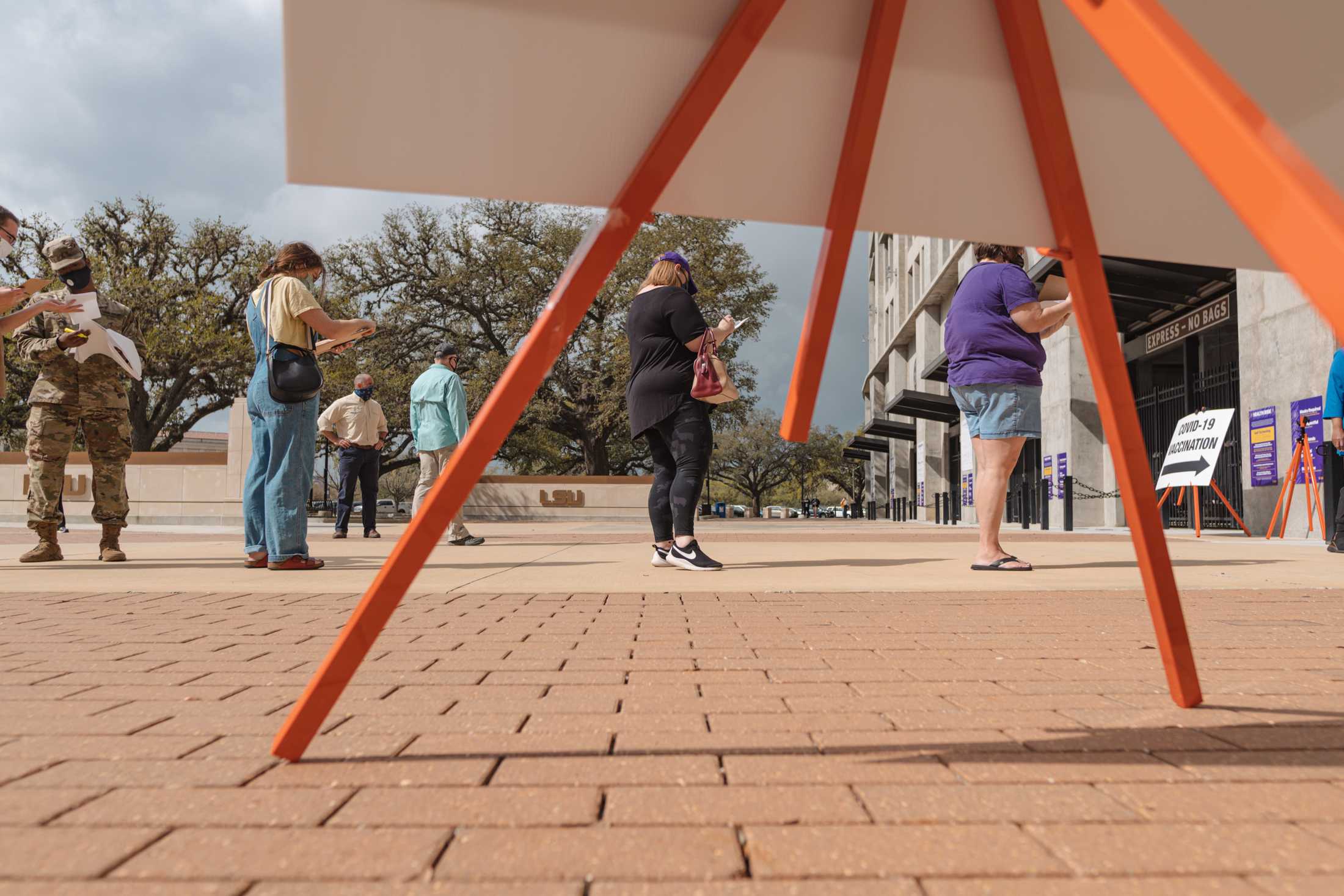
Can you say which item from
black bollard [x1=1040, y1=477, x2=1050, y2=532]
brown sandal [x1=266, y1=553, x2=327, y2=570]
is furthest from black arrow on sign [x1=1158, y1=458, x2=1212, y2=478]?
brown sandal [x1=266, y1=553, x2=327, y2=570]

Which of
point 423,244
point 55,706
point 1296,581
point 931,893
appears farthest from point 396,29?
point 423,244

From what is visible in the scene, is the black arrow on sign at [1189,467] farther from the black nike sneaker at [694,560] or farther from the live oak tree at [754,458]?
the live oak tree at [754,458]

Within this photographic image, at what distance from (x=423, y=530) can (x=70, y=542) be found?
9953mm

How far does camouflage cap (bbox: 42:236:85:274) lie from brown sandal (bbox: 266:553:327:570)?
243 centimetres

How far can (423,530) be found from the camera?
156 cm

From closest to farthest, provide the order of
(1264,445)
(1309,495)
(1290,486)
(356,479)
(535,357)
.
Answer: (535,357) < (1309,495) < (1290,486) < (356,479) < (1264,445)

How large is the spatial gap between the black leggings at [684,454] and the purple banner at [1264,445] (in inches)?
365

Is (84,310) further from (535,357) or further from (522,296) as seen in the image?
(522,296)

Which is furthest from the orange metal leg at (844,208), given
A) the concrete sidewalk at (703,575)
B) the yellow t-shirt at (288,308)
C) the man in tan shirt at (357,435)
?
the man in tan shirt at (357,435)

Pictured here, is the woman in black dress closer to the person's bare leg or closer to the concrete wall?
the person's bare leg

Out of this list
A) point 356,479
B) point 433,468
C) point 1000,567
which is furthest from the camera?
point 356,479

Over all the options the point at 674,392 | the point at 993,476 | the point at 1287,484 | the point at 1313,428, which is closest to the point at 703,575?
the point at 674,392

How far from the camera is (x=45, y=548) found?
6.37m

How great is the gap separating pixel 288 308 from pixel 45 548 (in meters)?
2.81
